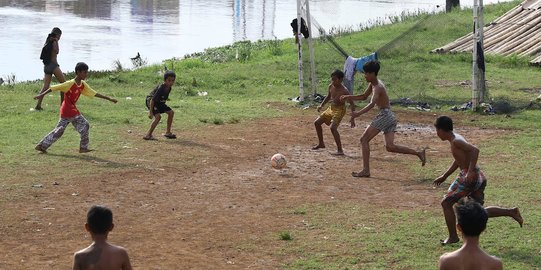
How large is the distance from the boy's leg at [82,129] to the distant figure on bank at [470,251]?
8849 millimetres

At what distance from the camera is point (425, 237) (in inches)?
412

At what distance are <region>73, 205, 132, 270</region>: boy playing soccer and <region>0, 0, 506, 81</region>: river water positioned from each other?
21.4 metres

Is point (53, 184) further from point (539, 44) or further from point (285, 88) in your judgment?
point (539, 44)

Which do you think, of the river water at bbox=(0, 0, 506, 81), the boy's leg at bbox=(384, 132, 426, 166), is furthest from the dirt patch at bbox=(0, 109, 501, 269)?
the river water at bbox=(0, 0, 506, 81)

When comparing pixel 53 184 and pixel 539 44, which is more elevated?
pixel 539 44

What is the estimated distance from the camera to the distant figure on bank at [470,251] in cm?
690

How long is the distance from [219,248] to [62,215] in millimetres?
2171

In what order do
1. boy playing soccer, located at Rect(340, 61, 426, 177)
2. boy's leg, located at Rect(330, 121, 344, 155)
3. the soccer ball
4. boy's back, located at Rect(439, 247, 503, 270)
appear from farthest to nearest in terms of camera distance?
boy's leg, located at Rect(330, 121, 344, 155) < the soccer ball < boy playing soccer, located at Rect(340, 61, 426, 177) < boy's back, located at Rect(439, 247, 503, 270)

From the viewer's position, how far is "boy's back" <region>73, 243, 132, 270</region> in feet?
23.3

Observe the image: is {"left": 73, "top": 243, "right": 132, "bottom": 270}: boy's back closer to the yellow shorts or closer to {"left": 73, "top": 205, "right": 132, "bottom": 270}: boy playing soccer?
{"left": 73, "top": 205, "right": 132, "bottom": 270}: boy playing soccer

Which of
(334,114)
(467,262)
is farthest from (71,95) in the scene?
(467,262)

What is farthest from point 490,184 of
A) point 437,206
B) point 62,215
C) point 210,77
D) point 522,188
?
point 210,77

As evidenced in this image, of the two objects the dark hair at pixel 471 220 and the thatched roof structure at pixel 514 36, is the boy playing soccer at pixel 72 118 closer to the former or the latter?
the dark hair at pixel 471 220

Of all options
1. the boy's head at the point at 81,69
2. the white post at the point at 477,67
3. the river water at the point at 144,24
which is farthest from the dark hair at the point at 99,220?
the river water at the point at 144,24
